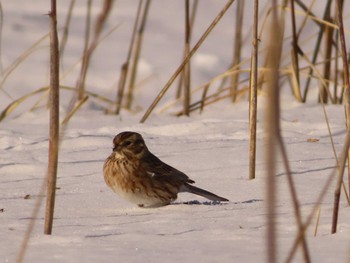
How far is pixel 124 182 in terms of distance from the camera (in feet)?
12.5

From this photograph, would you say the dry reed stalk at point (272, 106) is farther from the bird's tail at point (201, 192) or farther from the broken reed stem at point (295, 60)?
the broken reed stem at point (295, 60)

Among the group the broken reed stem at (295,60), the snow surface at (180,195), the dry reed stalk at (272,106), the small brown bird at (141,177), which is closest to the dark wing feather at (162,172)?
the small brown bird at (141,177)

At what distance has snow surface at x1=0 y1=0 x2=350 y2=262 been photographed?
2.80 m

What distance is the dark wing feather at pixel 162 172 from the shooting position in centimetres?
393

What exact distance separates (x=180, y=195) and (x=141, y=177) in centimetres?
40

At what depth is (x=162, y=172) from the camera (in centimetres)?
399

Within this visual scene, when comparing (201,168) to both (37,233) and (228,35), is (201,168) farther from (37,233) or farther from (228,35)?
(228,35)

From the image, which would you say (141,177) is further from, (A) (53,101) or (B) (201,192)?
(A) (53,101)

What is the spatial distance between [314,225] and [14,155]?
1773 millimetres

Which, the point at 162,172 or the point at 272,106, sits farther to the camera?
the point at 162,172

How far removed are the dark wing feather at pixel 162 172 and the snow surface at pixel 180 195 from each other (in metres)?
0.10

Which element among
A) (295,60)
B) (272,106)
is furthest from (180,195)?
(272,106)

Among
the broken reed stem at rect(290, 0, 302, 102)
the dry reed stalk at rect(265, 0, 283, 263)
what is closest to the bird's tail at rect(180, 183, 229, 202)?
the broken reed stem at rect(290, 0, 302, 102)

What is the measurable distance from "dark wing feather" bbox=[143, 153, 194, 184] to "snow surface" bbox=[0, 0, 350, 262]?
100 millimetres
